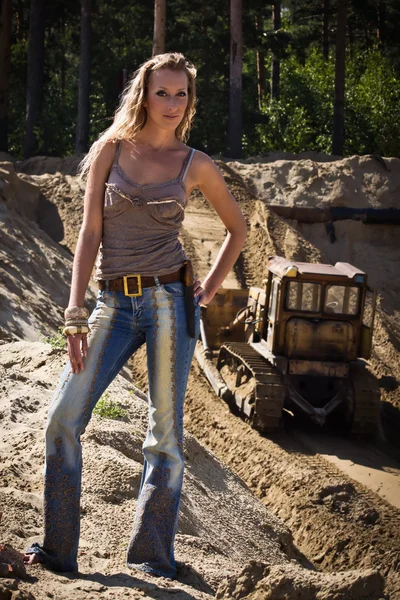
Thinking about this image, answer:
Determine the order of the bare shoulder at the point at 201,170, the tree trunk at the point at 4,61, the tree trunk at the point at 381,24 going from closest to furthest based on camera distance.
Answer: the bare shoulder at the point at 201,170 < the tree trunk at the point at 4,61 < the tree trunk at the point at 381,24

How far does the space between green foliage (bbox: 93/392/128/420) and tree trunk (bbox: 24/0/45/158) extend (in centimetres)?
2311

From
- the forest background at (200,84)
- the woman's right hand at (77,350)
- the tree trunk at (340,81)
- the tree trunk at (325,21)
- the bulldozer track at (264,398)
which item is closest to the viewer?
the woman's right hand at (77,350)

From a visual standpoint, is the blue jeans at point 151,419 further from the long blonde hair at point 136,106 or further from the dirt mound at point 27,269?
the dirt mound at point 27,269

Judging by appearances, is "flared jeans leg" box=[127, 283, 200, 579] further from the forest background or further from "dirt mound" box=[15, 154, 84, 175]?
the forest background

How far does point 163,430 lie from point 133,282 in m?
0.67

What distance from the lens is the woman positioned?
4008 mm

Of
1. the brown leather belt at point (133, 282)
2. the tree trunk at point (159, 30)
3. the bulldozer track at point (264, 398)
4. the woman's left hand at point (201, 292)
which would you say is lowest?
the bulldozer track at point (264, 398)


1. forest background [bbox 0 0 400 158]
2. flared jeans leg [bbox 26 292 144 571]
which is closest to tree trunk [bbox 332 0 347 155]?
forest background [bbox 0 0 400 158]

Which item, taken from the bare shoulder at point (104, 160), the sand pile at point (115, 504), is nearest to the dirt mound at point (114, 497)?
the sand pile at point (115, 504)

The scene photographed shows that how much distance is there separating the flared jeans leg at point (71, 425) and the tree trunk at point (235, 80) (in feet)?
77.4

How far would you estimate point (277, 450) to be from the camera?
1234cm

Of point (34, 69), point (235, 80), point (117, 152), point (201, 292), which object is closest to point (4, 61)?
point (34, 69)

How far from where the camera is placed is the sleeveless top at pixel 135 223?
4.04 m

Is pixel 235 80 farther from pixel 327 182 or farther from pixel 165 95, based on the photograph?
pixel 165 95
